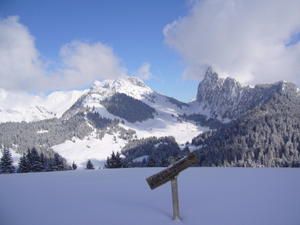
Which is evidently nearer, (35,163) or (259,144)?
(35,163)

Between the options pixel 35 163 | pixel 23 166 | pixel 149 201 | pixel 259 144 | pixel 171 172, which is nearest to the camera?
pixel 171 172

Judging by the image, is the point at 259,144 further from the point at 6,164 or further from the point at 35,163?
the point at 6,164

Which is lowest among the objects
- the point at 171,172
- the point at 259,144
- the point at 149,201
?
the point at 149,201

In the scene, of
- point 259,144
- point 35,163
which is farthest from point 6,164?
point 259,144

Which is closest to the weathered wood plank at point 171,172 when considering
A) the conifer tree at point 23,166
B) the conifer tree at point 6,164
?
the conifer tree at point 6,164

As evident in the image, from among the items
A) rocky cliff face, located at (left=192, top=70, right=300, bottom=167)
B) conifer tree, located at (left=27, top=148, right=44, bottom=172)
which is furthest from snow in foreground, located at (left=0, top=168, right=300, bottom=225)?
rocky cliff face, located at (left=192, top=70, right=300, bottom=167)

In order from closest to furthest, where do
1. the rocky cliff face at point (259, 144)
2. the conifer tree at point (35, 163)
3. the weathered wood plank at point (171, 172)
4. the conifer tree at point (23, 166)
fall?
1. the weathered wood plank at point (171, 172)
2. the conifer tree at point (23, 166)
3. the conifer tree at point (35, 163)
4. the rocky cliff face at point (259, 144)

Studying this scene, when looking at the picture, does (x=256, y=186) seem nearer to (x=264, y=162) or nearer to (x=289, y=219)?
(x=289, y=219)

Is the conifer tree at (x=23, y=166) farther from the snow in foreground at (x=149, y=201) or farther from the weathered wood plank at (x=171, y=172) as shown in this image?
the weathered wood plank at (x=171, y=172)

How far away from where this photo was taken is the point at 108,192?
12172 mm

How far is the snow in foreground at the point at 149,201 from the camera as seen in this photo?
877 cm

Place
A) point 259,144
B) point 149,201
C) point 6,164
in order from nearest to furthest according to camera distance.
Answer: point 149,201 < point 6,164 < point 259,144

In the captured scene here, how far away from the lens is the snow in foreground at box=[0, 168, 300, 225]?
8773 millimetres

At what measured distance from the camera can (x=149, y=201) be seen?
1083cm
